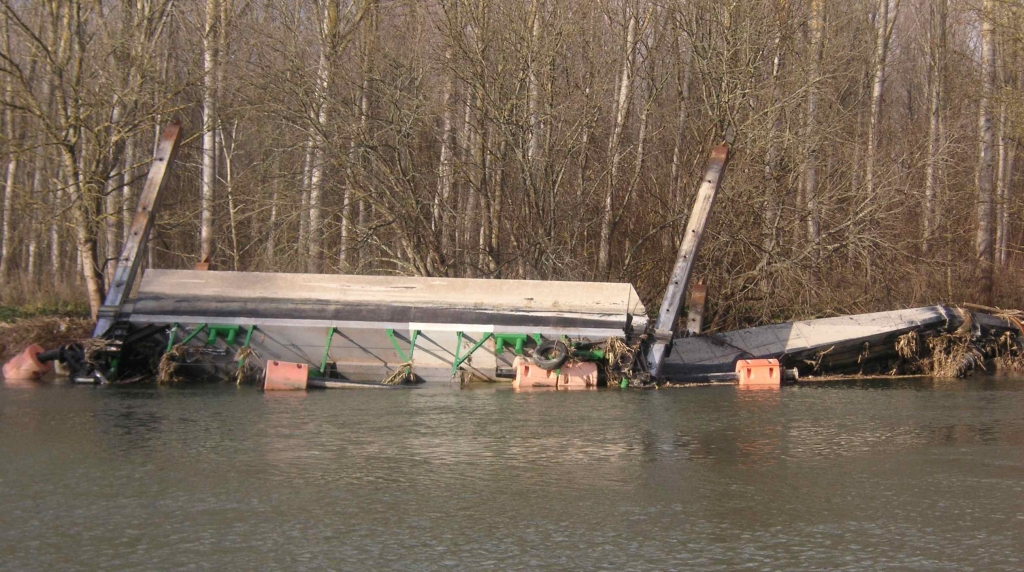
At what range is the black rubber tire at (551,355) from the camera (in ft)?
44.0

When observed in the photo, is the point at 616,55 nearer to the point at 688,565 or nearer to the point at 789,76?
the point at 789,76

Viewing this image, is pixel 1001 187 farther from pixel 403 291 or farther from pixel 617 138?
pixel 403 291

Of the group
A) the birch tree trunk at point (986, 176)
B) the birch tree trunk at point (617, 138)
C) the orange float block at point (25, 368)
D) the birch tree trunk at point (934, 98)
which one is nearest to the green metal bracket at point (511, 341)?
the birch tree trunk at point (617, 138)

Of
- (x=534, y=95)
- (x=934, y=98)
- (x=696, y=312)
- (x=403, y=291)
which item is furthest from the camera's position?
(x=934, y=98)

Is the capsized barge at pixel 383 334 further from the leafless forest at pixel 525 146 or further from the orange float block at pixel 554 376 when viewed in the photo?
the leafless forest at pixel 525 146

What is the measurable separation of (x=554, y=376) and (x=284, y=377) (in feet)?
11.7

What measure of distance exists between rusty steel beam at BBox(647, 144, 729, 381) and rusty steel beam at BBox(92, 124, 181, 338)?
24.0ft

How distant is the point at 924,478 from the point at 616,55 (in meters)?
13.5

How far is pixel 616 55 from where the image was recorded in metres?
20.0

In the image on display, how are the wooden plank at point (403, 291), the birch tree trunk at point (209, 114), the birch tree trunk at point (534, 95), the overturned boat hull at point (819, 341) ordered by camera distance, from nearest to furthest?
the wooden plank at point (403, 291) < the overturned boat hull at point (819, 341) < the birch tree trunk at point (534, 95) < the birch tree trunk at point (209, 114)

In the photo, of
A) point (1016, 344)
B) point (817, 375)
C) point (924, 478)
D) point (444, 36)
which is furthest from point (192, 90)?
point (924, 478)

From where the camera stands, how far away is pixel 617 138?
19.3m

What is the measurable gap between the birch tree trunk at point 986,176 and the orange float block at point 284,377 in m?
13.7

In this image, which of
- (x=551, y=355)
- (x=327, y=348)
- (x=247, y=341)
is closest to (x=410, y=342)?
(x=327, y=348)
